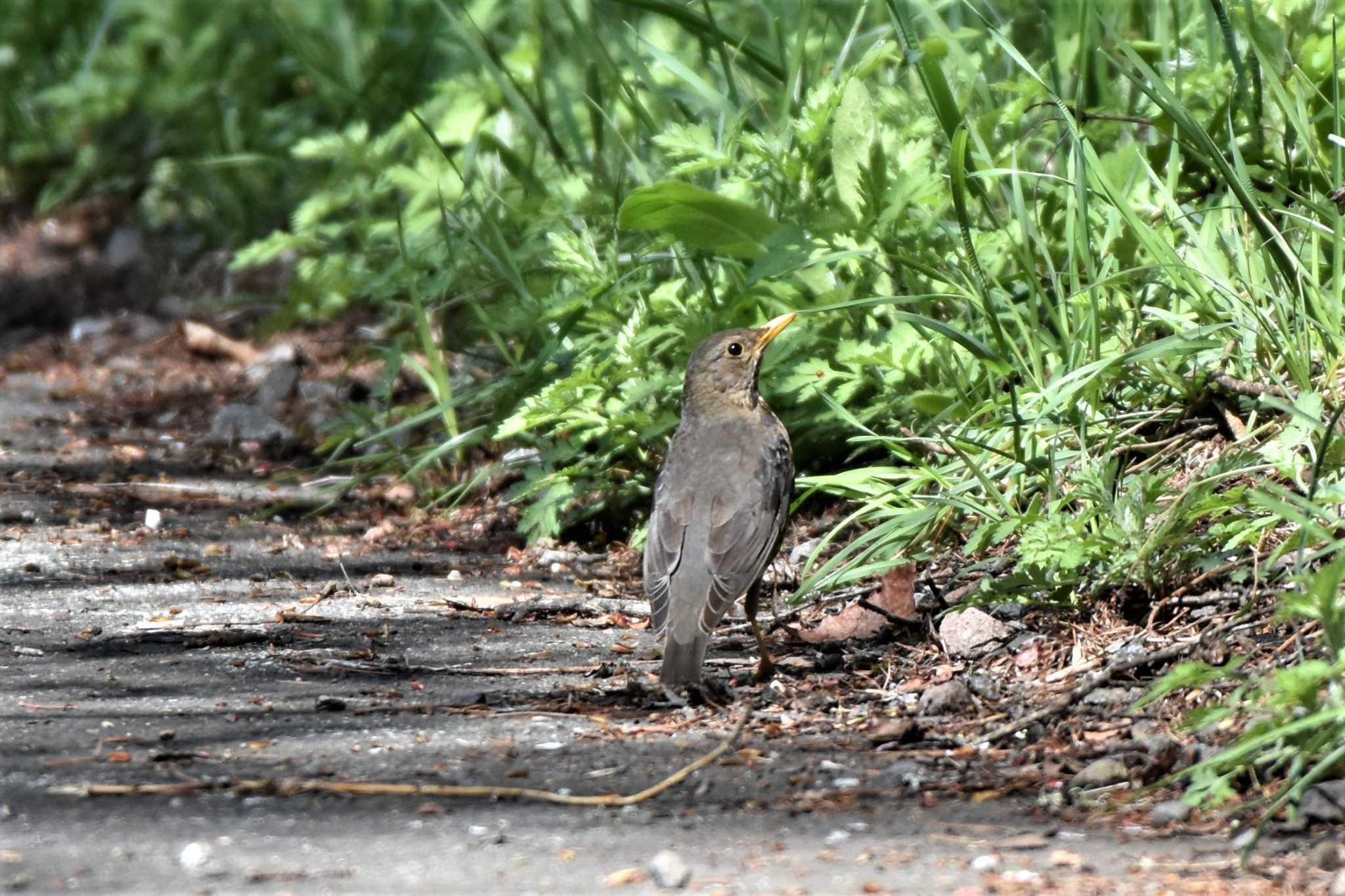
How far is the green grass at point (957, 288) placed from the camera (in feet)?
13.0

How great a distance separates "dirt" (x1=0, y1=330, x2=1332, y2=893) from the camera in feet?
9.36

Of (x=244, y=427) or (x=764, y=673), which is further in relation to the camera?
(x=244, y=427)

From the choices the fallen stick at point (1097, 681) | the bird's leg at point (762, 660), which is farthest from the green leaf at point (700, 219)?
the fallen stick at point (1097, 681)

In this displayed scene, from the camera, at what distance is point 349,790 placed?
10.6ft

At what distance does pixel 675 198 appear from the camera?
15.7 feet

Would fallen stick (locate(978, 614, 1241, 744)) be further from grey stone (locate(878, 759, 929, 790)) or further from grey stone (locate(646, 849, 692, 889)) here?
grey stone (locate(646, 849, 692, 889))

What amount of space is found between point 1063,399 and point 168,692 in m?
2.13

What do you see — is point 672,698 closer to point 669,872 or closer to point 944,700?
point 944,700

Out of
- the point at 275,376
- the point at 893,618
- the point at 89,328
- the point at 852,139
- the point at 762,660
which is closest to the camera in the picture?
the point at 762,660

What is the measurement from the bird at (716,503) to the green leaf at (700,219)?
0.24 meters

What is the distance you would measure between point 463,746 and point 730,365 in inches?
68.3

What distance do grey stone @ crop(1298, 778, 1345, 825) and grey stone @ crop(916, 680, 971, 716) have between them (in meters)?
0.91

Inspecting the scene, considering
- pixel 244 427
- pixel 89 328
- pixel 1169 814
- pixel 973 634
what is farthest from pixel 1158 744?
pixel 89 328

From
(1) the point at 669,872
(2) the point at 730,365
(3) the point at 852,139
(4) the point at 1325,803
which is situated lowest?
(1) the point at 669,872
